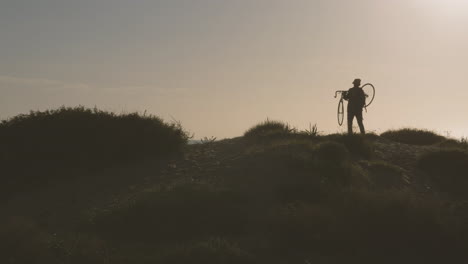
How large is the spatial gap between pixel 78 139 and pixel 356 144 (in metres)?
9.63

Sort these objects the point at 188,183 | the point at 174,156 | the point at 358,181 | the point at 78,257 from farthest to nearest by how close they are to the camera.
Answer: the point at 174,156, the point at 358,181, the point at 188,183, the point at 78,257

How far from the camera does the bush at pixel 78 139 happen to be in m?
16.7

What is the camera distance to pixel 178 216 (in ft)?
42.5

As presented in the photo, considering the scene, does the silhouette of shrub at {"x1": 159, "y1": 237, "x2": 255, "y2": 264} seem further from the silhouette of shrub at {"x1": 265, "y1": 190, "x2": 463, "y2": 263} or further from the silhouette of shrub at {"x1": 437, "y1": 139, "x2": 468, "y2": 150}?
the silhouette of shrub at {"x1": 437, "y1": 139, "x2": 468, "y2": 150}

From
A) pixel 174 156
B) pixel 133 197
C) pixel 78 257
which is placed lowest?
pixel 78 257

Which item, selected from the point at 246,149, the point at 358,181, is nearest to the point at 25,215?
the point at 246,149

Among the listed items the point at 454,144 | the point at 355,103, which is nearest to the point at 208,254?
the point at 355,103

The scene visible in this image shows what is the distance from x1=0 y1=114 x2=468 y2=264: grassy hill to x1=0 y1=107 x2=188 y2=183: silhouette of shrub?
0.05 metres

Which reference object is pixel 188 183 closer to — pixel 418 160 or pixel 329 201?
pixel 329 201

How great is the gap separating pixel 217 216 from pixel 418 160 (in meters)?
9.21

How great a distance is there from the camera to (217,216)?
1289cm

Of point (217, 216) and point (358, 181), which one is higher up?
point (358, 181)

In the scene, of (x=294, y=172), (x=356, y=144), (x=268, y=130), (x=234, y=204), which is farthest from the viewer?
(x=268, y=130)

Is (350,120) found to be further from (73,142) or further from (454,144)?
(73,142)
